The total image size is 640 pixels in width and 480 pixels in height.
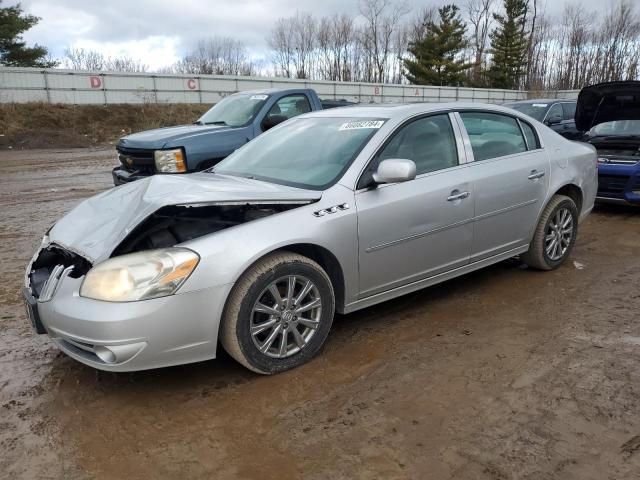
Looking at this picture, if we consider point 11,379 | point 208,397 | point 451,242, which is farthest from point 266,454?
point 451,242

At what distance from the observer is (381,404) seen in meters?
2.86

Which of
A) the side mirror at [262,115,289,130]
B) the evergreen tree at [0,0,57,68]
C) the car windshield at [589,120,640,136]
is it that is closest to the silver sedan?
the side mirror at [262,115,289,130]

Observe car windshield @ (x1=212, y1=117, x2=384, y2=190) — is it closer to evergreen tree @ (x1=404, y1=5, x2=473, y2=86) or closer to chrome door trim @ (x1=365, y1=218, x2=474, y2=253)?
chrome door trim @ (x1=365, y1=218, x2=474, y2=253)

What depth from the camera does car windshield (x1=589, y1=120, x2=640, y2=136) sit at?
8148 millimetres

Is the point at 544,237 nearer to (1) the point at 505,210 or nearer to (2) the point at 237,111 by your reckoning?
(1) the point at 505,210

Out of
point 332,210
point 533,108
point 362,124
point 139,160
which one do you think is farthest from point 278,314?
point 533,108

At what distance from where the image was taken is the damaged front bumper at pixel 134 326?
2709mm

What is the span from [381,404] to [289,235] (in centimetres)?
110

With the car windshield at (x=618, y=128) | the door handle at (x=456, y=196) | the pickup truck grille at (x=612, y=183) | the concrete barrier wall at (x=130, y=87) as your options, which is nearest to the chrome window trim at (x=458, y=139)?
the door handle at (x=456, y=196)

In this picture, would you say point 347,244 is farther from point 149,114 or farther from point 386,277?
point 149,114

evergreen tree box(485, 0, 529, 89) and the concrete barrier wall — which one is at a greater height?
evergreen tree box(485, 0, 529, 89)

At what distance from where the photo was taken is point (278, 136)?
4453 millimetres

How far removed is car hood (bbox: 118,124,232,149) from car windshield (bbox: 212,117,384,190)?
2.60 m

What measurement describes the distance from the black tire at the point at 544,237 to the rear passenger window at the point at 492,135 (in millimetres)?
614
